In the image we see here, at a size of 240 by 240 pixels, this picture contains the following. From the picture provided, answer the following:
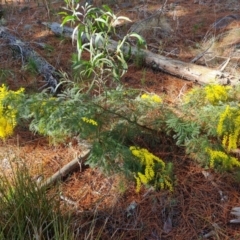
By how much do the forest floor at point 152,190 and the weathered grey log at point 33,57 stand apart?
11 centimetres

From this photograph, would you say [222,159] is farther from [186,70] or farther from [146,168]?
[186,70]

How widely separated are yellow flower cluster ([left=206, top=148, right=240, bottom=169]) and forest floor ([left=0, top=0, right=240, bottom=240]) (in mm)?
111

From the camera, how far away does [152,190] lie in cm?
258

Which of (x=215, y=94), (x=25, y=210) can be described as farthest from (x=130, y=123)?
(x=25, y=210)

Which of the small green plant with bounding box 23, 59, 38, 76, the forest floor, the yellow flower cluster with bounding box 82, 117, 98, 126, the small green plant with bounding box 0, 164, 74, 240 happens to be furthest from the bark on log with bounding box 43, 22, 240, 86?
the small green plant with bounding box 0, 164, 74, 240

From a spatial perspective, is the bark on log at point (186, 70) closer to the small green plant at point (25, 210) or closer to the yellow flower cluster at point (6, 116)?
the yellow flower cluster at point (6, 116)

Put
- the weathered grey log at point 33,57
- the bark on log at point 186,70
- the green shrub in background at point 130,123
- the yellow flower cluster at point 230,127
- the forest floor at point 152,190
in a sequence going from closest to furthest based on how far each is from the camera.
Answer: the forest floor at point 152,190
the green shrub in background at point 130,123
the yellow flower cluster at point 230,127
the bark on log at point 186,70
the weathered grey log at point 33,57

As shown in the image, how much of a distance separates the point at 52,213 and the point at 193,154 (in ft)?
4.05

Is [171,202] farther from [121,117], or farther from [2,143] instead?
[2,143]

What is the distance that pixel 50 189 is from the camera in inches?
103

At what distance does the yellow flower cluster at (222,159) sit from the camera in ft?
8.56

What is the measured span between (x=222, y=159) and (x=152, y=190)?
0.58m

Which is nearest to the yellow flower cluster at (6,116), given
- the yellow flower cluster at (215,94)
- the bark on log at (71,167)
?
the bark on log at (71,167)

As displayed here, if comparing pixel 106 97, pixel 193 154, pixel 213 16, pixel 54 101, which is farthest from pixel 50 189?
pixel 213 16
